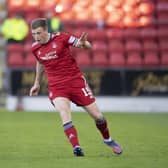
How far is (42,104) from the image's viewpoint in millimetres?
19422

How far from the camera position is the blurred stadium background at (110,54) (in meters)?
19.9

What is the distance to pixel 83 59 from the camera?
68.8 ft

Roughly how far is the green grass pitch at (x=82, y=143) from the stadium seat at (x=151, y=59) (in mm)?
4240

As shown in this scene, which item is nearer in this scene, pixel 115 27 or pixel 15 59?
pixel 15 59

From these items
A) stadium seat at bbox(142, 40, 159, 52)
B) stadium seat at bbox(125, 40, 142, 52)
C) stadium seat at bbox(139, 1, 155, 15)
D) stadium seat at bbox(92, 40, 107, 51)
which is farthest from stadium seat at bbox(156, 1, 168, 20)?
stadium seat at bbox(92, 40, 107, 51)

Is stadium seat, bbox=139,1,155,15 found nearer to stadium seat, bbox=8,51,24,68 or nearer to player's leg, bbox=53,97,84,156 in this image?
stadium seat, bbox=8,51,24,68

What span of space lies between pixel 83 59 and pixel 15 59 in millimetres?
2160

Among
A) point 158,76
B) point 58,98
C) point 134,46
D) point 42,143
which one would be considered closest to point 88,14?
point 134,46

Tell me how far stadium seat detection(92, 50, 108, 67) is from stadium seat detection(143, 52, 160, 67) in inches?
50.8

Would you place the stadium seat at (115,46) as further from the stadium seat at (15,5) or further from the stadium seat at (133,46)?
the stadium seat at (15,5)

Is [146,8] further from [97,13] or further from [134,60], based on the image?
[134,60]

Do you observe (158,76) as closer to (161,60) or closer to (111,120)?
(161,60)

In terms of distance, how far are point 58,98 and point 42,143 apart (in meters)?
1.95

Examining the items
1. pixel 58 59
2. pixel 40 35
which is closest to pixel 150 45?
pixel 58 59
